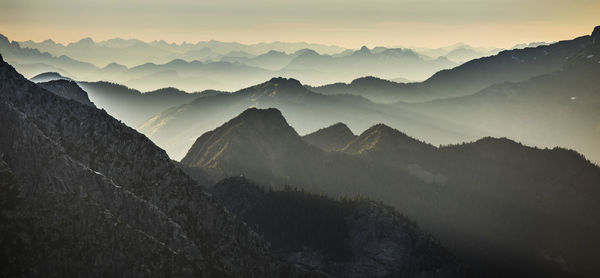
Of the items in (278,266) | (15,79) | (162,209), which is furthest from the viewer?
(278,266)

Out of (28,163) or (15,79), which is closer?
(28,163)

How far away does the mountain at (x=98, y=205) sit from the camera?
9425 centimetres

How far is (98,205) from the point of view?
104 metres

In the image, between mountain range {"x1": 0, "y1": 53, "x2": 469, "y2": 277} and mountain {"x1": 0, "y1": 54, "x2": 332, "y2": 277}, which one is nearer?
mountain range {"x1": 0, "y1": 53, "x2": 469, "y2": 277}

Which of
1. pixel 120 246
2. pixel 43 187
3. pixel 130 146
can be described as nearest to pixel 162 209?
pixel 130 146

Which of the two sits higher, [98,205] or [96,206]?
[98,205]

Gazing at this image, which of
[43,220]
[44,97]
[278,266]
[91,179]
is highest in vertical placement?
[44,97]

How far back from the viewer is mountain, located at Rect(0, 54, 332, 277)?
309 feet

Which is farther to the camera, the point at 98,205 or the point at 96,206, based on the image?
the point at 98,205

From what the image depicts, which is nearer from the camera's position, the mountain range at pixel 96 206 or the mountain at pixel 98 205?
the mountain range at pixel 96 206

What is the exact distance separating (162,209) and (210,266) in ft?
59.8

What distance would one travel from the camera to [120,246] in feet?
335

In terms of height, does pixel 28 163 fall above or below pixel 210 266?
above

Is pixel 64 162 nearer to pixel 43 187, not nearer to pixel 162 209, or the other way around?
pixel 43 187
